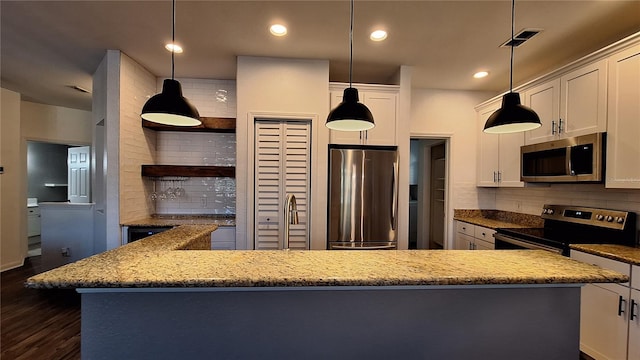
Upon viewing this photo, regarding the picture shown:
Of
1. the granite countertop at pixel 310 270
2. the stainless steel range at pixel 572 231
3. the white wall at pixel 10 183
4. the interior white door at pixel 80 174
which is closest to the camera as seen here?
the granite countertop at pixel 310 270

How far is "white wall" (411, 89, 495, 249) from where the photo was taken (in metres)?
3.86

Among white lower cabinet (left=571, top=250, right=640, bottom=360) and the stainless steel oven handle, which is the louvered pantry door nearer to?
the stainless steel oven handle

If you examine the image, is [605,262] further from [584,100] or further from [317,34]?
[317,34]

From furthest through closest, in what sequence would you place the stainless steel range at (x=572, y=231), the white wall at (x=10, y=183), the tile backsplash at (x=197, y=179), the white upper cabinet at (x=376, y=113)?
the white wall at (x=10, y=183), the tile backsplash at (x=197, y=179), the white upper cabinet at (x=376, y=113), the stainless steel range at (x=572, y=231)

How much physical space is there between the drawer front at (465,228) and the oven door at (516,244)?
514mm

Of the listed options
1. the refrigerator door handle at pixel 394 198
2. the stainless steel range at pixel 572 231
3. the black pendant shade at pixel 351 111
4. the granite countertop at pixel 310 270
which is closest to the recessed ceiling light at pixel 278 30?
the black pendant shade at pixel 351 111

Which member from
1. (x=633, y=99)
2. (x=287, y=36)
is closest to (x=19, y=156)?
(x=287, y=36)

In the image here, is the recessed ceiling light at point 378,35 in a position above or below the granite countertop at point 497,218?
above

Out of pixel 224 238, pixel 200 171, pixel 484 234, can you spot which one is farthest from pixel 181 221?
pixel 484 234

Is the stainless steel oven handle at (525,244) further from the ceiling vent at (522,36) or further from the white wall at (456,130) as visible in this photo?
the ceiling vent at (522,36)

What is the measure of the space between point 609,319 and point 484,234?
1346mm

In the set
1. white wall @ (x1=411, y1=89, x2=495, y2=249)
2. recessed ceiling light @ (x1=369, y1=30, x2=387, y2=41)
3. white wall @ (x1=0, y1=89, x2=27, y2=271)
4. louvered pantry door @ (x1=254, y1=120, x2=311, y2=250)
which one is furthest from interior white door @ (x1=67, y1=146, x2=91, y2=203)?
white wall @ (x1=411, y1=89, x2=495, y2=249)

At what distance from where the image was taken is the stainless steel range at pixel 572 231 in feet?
7.34

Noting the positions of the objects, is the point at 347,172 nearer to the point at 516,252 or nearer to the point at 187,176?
Result: the point at 516,252
